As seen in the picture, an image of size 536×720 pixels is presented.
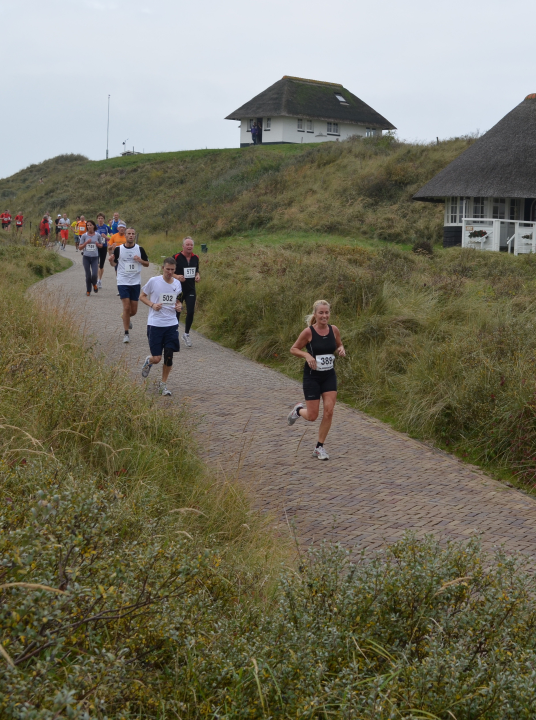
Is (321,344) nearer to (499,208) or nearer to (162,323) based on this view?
(162,323)

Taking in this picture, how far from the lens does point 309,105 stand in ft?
224

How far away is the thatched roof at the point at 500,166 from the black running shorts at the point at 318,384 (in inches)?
1038

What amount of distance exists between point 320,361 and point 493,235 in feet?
80.3

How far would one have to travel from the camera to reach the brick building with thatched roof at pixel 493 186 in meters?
32.3

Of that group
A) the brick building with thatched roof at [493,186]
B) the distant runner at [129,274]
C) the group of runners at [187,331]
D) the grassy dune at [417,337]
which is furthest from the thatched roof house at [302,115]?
the distant runner at [129,274]

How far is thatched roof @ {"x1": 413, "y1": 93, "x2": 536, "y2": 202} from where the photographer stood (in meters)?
33.2

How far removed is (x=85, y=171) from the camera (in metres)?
75.9

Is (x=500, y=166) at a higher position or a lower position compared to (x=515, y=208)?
higher

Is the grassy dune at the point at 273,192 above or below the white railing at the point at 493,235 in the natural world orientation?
above

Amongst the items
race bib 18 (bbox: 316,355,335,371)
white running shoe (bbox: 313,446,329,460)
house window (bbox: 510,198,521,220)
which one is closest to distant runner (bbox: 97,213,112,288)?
race bib 18 (bbox: 316,355,335,371)

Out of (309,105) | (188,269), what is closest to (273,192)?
(309,105)

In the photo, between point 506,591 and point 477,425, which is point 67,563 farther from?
point 477,425

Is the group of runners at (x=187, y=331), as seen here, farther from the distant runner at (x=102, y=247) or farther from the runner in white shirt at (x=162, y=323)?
the distant runner at (x=102, y=247)

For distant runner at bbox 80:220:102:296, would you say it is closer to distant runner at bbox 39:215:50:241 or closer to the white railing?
the white railing
